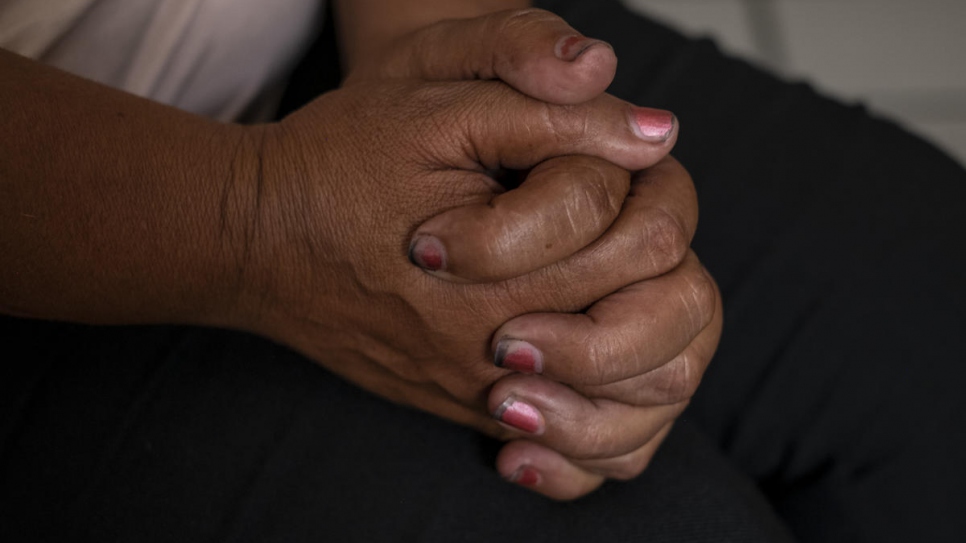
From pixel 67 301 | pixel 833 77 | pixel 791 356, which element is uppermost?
pixel 67 301

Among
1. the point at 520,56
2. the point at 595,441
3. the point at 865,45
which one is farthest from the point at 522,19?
the point at 865,45

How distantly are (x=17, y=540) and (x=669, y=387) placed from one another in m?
0.39

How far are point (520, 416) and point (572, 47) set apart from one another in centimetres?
22

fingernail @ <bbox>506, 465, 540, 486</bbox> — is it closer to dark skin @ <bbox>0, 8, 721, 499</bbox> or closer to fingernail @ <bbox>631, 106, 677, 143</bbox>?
dark skin @ <bbox>0, 8, 721, 499</bbox>

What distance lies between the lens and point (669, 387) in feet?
1.73

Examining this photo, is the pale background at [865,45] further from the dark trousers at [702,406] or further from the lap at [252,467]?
the lap at [252,467]

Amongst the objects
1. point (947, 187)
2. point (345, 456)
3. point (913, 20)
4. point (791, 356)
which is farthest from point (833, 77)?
point (345, 456)

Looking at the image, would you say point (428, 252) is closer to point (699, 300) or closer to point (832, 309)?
point (699, 300)

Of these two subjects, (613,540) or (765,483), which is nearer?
(613,540)

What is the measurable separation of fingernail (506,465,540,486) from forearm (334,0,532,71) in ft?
0.99

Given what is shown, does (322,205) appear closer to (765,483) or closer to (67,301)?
(67,301)

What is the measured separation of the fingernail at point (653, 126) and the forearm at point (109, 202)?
230 mm

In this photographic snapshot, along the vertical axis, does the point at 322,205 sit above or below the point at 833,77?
above

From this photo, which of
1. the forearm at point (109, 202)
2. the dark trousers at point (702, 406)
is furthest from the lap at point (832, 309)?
the forearm at point (109, 202)
